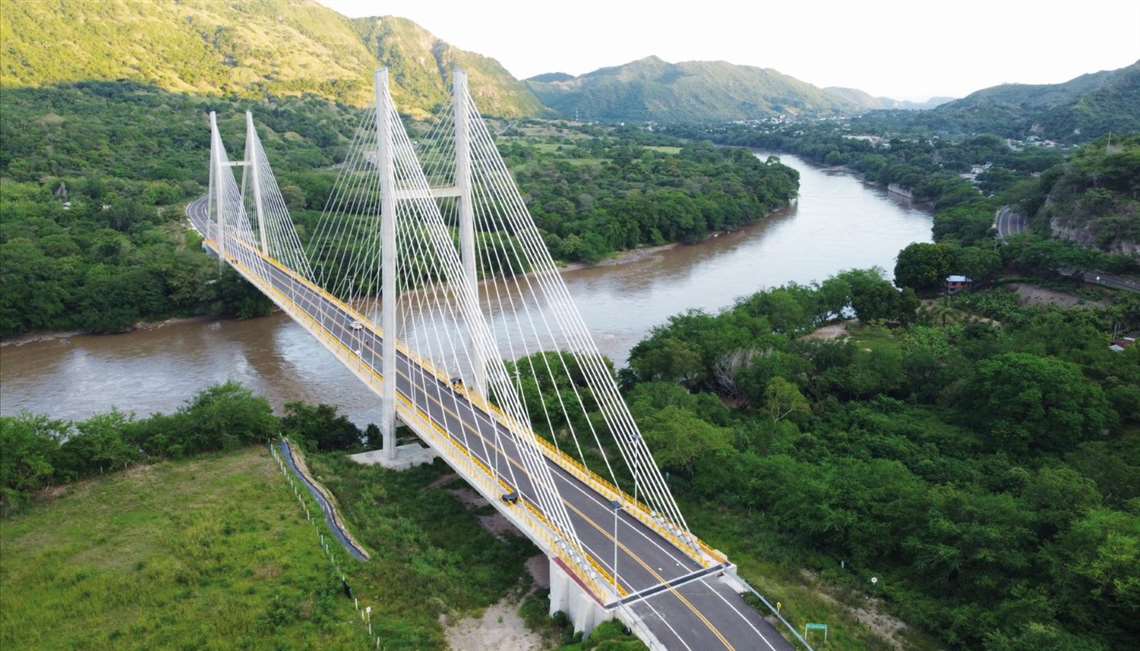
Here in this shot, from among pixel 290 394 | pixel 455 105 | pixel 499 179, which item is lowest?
pixel 290 394

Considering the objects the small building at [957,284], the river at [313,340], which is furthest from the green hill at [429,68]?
the small building at [957,284]

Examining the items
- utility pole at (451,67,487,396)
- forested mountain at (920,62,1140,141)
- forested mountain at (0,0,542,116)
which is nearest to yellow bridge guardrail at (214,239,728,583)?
utility pole at (451,67,487,396)

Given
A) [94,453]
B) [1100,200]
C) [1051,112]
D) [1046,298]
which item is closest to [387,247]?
[94,453]

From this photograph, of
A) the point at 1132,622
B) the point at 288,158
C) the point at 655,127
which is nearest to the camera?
the point at 1132,622

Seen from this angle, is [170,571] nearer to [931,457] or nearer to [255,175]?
[931,457]

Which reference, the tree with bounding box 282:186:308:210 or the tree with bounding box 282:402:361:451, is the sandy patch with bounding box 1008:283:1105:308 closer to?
the tree with bounding box 282:402:361:451

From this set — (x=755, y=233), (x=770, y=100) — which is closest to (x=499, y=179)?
(x=755, y=233)

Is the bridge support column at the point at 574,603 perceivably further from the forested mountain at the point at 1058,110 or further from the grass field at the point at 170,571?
the forested mountain at the point at 1058,110

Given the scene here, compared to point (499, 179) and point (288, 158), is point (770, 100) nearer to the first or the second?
point (288, 158)
